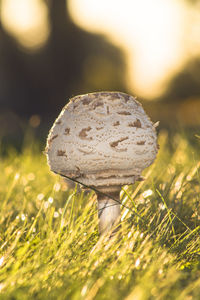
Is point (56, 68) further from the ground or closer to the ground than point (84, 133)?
closer to the ground

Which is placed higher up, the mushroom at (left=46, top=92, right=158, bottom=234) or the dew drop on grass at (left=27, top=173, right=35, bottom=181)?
the mushroom at (left=46, top=92, right=158, bottom=234)

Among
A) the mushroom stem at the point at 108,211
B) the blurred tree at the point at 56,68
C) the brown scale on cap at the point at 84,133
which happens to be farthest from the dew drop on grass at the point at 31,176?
the blurred tree at the point at 56,68

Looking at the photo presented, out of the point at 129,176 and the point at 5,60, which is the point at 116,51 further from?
the point at 129,176

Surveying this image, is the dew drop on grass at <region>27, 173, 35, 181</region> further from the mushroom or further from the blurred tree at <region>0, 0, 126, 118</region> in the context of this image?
the blurred tree at <region>0, 0, 126, 118</region>

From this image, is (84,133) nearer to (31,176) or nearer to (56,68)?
(31,176)

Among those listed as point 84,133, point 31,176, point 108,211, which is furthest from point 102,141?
point 31,176

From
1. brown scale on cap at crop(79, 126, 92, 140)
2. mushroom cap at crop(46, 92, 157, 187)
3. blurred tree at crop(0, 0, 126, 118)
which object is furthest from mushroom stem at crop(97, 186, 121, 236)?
blurred tree at crop(0, 0, 126, 118)

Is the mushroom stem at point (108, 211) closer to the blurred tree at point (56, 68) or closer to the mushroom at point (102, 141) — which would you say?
the mushroom at point (102, 141)

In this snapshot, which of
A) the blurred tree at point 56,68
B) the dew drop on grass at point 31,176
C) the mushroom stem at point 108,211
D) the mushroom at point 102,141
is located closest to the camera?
the mushroom at point 102,141
